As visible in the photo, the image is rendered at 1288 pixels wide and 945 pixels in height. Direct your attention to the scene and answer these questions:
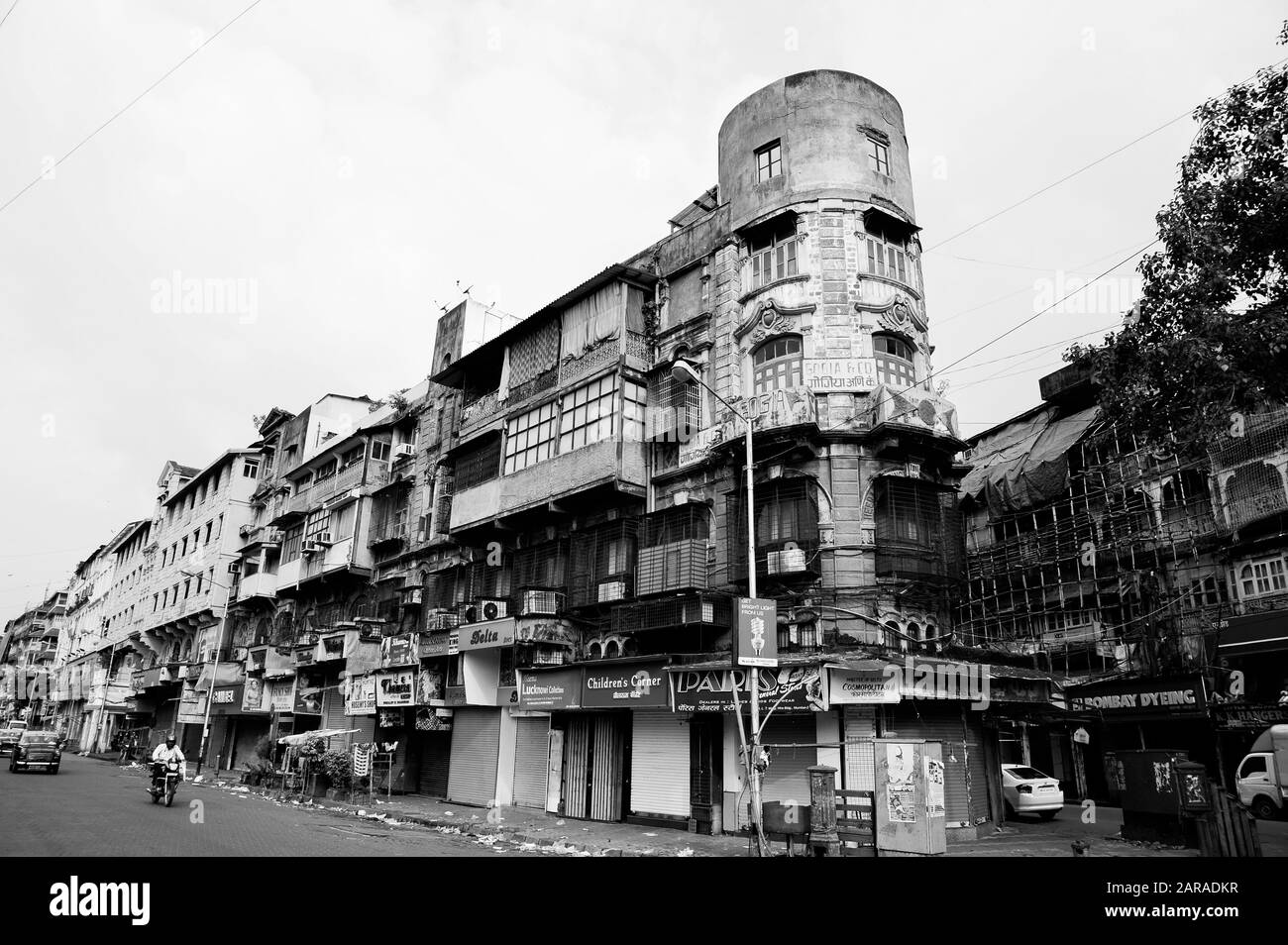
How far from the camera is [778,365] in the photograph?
77.6ft

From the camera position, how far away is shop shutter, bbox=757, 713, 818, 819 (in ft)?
66.5

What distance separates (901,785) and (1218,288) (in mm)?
10069

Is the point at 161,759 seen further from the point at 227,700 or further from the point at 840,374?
the point at 227,700

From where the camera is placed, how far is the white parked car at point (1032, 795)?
24.0 metres

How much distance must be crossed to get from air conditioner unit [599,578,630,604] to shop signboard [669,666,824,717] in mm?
4111

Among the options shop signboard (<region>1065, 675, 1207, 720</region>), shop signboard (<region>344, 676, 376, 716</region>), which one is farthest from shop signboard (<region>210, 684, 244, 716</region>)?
shop signboard (<region>1065, 675, 1207, 720</region>)

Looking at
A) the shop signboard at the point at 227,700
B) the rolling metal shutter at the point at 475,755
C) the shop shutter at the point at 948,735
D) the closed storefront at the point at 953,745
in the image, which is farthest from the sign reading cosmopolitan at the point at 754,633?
the shop signboard at the point at 227,700

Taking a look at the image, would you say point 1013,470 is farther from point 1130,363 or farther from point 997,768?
point 1130,363

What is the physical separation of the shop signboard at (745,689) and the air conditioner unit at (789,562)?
255 cm

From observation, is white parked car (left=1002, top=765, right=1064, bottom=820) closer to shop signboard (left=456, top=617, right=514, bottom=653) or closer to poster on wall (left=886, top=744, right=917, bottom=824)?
poster on wall (left=886, top=744, right=917, bottom=824)

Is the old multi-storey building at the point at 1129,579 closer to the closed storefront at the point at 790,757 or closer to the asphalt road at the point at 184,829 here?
the closed storefront at the point at 790,757

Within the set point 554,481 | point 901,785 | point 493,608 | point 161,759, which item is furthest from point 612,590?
point 161,759

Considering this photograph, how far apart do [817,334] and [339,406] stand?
123 feet
